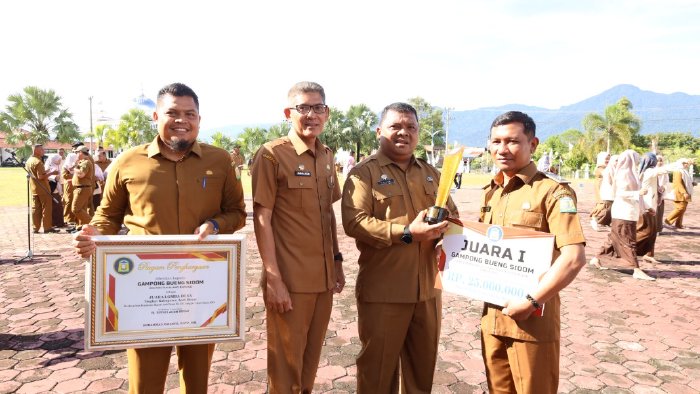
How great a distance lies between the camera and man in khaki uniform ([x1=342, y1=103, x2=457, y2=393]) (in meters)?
2.88

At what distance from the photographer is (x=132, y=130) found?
62.8m

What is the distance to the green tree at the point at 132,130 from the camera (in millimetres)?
62000

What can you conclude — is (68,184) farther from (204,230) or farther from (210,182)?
(204,230)

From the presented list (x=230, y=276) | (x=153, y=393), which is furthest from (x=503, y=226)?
(x=153, y=393)

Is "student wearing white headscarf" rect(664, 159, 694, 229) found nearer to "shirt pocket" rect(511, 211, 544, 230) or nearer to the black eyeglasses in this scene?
"shirt pocket" rect(511, 211, 544, 230)

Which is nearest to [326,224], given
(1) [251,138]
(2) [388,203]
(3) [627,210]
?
(2) [388,203]

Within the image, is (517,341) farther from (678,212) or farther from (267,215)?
(678,212)

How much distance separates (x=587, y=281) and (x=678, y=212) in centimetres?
687

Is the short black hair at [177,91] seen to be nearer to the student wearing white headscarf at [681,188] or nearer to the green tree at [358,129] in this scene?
the student wearing white headscarf at [681,188]

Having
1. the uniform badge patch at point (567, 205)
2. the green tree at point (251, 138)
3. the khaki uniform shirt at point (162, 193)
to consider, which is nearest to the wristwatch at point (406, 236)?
the uniform badge patch at point (567, 205)

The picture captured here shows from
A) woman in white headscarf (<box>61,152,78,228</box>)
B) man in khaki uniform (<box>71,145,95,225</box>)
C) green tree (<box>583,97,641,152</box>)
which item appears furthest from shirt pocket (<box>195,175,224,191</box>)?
green tree (<box>583,97,641,152</box>)

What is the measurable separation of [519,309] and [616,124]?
51776 millimetres

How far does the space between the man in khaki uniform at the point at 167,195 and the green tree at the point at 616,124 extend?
50.8m

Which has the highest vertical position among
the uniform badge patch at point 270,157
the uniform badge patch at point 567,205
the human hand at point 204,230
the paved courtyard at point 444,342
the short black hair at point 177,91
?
the short black hair at point 177,91
